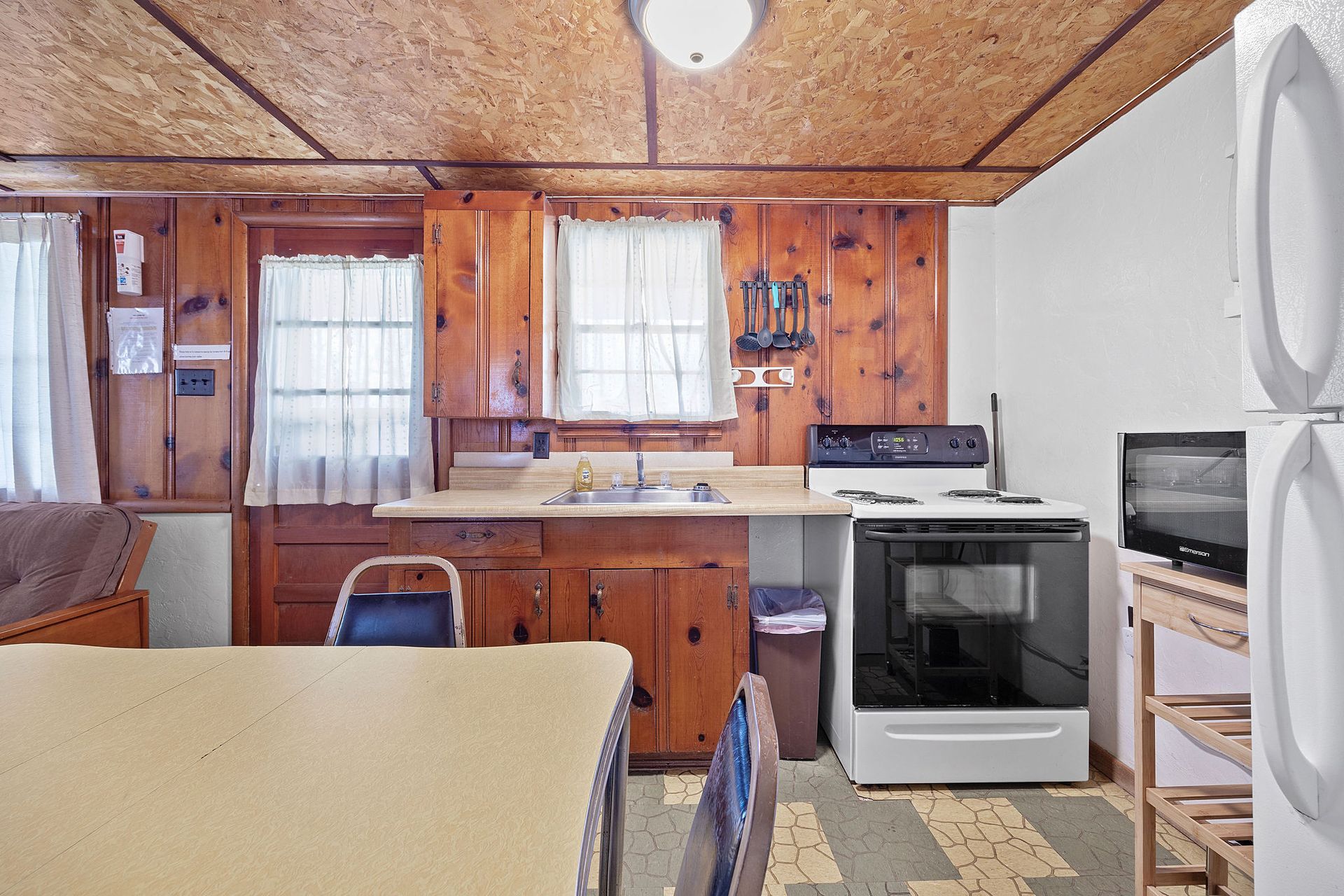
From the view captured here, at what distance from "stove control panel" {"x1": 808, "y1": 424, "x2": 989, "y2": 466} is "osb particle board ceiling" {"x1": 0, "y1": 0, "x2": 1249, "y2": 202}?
3.60 feet

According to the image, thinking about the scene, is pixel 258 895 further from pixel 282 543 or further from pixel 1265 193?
pixel 282 543

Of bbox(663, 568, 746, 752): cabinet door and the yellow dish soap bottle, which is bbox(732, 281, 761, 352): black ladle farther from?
bbox(663, 568, 746, 752): cabinet door

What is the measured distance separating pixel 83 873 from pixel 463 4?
182 cm

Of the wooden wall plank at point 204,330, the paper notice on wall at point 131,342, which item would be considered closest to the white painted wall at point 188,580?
the wooden wall plank at point 204,330

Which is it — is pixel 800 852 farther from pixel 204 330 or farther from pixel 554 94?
pixel 204 330

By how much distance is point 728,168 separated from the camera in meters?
2.33

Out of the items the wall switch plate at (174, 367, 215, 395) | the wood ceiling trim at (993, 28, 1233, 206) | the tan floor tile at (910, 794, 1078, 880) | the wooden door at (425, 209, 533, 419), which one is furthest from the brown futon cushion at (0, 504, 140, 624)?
the wood ceiling trim at (993, 28, 1233, 206)

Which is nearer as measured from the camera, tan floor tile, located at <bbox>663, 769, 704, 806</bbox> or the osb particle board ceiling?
the osb particle board ceiling

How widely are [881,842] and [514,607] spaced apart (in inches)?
53.3

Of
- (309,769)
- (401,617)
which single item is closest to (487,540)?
(401,617)

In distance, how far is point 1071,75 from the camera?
1759 millimetres

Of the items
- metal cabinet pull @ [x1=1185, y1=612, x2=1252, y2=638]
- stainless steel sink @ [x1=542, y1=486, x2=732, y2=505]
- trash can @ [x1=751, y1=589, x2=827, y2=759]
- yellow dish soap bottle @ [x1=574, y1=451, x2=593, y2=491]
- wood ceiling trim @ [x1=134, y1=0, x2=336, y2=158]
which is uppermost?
wood ceiling trim @ [x1=134, y1=0, x2=336, y2=158]

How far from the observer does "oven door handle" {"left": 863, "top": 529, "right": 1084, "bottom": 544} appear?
6.13 feet

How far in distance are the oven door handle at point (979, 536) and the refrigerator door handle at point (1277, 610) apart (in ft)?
3.81
